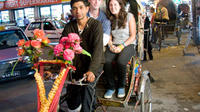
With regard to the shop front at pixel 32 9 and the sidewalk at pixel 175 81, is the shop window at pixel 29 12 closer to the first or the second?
the shop front at pixel 32 9

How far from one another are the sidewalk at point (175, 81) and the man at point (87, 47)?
2.08 m

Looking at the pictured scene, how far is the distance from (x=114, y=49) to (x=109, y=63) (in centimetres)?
22

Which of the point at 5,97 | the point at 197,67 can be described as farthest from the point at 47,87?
the point at 197,67

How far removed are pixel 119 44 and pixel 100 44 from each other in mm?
845

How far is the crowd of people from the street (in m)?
1.44

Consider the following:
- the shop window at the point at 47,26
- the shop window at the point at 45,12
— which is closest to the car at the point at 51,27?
the shop window at the point at 47,26

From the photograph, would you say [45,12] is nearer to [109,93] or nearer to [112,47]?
[112,47]

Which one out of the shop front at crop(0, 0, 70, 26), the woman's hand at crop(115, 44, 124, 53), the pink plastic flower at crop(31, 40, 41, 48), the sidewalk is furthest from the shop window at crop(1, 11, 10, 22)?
the pink plastic flower at crop(31, 40, 41, 48)

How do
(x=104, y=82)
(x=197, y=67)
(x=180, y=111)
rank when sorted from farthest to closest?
1. (x=197, y=67)
2. (x=180, y=111)
3. (x=104, y=82)

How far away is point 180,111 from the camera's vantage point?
4.21m

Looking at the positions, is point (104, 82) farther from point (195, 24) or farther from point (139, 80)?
point (195, 24)

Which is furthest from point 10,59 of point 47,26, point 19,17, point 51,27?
point 19,17

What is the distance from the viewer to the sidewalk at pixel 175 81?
14.7 ft

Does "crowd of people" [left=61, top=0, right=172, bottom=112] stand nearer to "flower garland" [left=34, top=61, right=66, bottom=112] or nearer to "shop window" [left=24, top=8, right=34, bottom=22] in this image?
"flower garland" [left=34, top=61, right=66, bottom=112]
